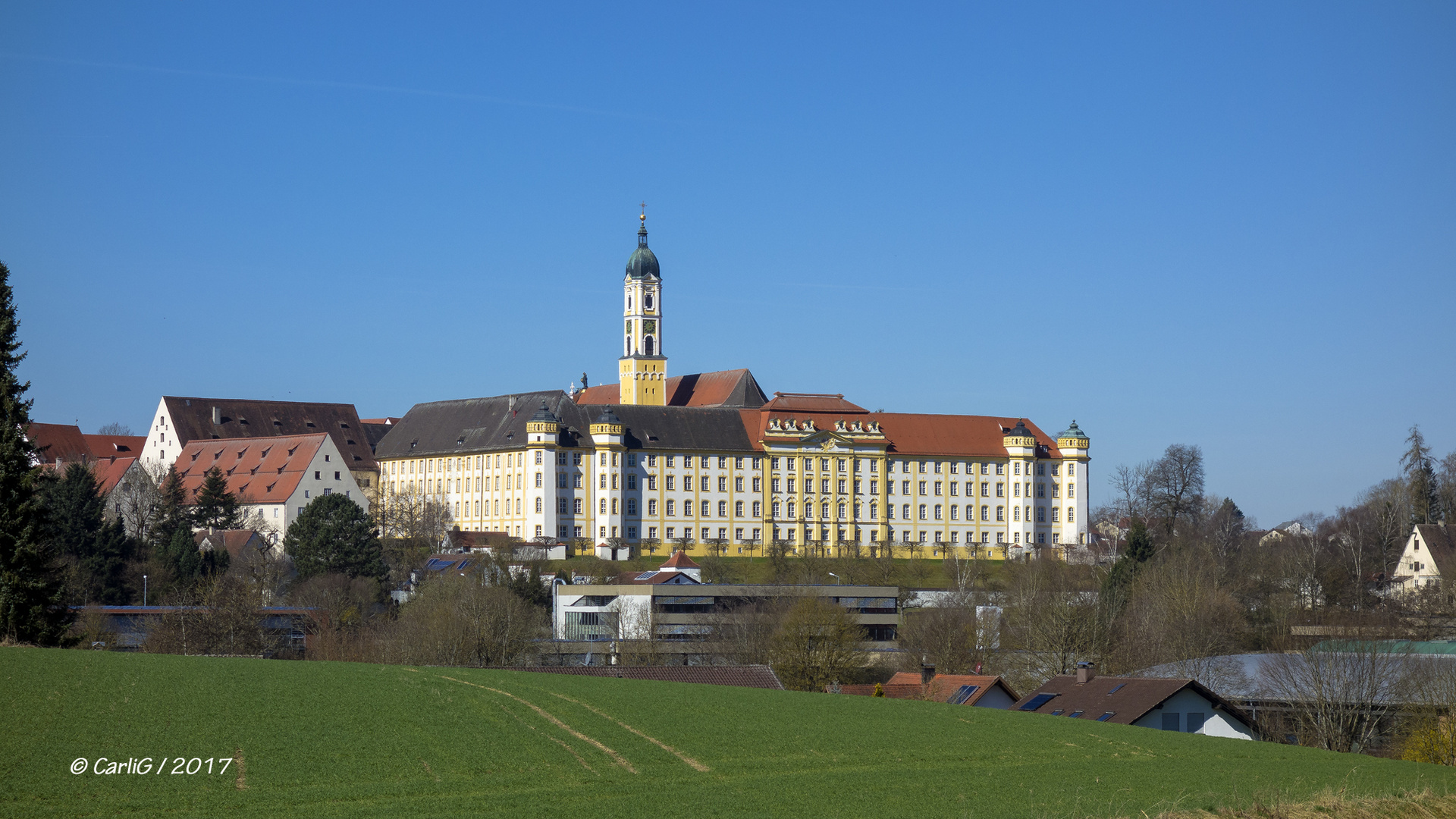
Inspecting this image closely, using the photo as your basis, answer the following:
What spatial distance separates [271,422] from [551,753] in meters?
127

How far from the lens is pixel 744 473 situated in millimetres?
145000

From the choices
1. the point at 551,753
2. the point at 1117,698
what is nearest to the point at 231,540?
the point at 1117,698

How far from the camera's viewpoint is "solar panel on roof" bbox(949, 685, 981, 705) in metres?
54.9

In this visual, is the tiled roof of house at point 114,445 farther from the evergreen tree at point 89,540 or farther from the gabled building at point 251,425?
the evergreen tree at point 89,540

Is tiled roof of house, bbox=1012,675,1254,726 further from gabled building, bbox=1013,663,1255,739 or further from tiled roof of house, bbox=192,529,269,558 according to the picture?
tiled roof of house, bbox=192,529,269,558

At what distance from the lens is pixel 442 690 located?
38.3 metres

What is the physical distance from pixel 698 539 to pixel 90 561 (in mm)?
57201

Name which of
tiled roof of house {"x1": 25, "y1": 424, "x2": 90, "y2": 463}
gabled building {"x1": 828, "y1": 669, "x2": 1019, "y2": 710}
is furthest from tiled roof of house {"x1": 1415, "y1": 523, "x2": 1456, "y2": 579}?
tiled roof of house {"x1": 25, "y1": 424, "x2": 90, "y2": 463}

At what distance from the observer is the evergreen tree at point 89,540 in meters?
92.3

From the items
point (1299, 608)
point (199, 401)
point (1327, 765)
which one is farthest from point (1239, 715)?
point (199, 401)

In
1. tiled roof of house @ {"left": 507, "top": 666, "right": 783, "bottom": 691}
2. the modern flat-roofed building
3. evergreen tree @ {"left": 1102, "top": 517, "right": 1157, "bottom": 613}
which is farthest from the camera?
the modern flat-roofed building

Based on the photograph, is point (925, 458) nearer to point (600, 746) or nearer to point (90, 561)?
point (90, 561)

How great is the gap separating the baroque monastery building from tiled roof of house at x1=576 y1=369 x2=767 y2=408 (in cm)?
80

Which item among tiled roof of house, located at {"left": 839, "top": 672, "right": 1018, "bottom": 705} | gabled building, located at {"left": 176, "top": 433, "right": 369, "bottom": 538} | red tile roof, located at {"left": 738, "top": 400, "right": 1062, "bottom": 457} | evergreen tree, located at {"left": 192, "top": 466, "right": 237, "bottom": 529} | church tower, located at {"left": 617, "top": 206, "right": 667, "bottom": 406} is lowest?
→ tiled roof of house, located at {"left": 839, "top": 672, "right": 1018, "bottom": 705}
